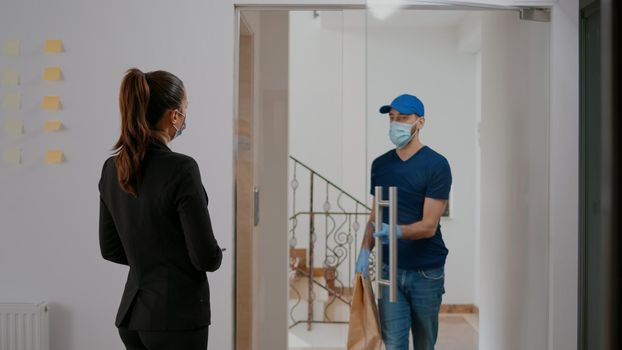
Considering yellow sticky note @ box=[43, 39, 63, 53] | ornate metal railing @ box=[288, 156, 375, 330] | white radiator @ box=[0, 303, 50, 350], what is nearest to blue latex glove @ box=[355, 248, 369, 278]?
ornate metal railing @ box=[288, 156, 375, 330]

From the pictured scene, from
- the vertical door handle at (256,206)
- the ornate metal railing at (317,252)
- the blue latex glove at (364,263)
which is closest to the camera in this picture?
the blue latex glove at (364,263)

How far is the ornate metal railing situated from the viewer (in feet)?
11.6

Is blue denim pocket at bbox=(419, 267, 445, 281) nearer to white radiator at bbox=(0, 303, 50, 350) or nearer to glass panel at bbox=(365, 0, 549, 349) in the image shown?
glass panel at bbox=(365, 0, 549, 349)

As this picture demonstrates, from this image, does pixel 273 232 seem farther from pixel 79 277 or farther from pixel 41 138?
pixel 41 138

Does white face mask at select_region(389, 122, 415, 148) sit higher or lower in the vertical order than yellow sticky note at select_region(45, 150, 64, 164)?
higher

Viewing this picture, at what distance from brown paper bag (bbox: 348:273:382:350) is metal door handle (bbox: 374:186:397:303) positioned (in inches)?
2.1

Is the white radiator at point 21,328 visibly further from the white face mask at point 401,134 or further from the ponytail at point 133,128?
the white face mask at point 401,134

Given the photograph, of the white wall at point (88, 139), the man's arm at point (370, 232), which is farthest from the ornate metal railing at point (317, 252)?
the man's arm at point (370, 232)

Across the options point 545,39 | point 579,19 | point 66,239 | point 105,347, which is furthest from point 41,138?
point 579,19

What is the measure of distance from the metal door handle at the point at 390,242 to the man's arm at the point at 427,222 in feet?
0.13

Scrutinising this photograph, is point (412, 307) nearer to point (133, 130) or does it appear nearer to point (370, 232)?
point (370, 232)

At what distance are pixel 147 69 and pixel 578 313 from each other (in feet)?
6.98

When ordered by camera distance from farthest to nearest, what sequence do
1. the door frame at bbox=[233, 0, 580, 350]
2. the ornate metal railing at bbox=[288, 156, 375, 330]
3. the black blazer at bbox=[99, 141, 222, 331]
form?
1. the ornate metal railing at bbox=[288, 156, 375, 330]
2. the door frame at bbox=[233, 0, 580, 350]
3. the black blazer at bbox=[99, 141, 222, 331]

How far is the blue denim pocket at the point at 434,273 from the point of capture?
2.25 meters
